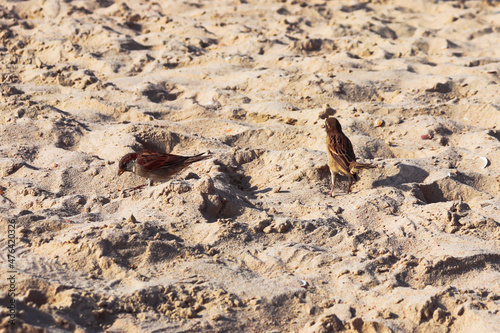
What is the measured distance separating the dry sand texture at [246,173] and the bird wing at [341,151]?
24 centimetres

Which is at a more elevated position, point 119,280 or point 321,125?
point 119,280

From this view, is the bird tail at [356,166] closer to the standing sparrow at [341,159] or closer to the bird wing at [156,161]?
the standing sparrow at [341,159]

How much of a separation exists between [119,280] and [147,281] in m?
0.19

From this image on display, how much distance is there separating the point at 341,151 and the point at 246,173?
3.27 ft

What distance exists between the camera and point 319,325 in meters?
3.51

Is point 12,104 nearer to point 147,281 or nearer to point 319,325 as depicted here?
point 147,281

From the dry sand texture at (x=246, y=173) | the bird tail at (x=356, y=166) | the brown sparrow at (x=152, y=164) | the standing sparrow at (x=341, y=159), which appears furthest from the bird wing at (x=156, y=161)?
the bird tail at (x=356, y=166)

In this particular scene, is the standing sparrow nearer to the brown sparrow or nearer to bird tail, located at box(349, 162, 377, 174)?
bird tail, located at box(349, 162, 377, 174)

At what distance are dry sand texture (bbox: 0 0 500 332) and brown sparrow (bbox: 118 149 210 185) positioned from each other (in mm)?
170

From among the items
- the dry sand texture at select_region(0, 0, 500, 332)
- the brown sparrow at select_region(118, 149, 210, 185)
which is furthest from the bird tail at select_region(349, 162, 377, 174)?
the brown sparrow at select_region(118, 149, 210, 185)

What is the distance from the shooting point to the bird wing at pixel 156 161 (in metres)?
5.27

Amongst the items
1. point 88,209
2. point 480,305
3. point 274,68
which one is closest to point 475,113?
point 274,68

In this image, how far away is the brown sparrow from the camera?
528 cm

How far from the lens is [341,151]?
547 cm
